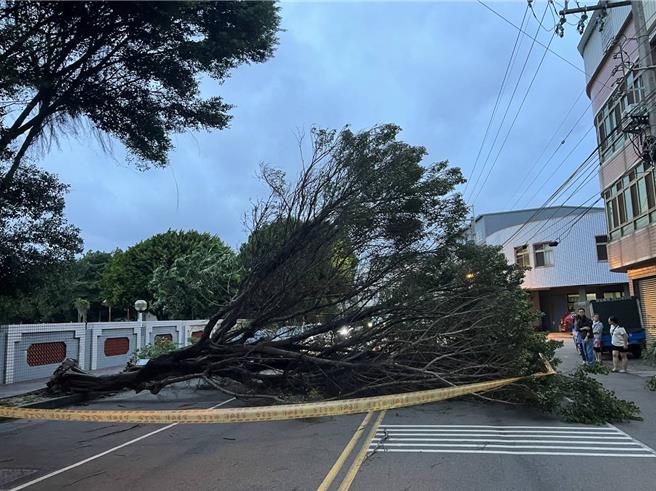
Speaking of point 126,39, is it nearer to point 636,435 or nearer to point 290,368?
point 290,368

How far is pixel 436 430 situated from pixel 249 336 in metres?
4.07

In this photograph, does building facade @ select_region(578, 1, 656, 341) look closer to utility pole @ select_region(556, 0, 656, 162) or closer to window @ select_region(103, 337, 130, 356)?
utility pole @ select_region(556, 0, 656, 162)

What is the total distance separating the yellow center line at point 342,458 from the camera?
5527 mm

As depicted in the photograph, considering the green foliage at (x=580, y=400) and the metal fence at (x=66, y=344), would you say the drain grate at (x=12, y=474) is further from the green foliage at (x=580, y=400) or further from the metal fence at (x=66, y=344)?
the metal fence at (x=66, y=344)

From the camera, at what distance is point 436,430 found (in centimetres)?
819

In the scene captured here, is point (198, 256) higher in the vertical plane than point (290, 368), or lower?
higher

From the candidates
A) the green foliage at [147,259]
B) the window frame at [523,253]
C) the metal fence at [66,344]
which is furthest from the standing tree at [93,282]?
the window frame at [523,253]

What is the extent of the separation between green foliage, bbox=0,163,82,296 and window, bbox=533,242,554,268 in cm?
3572

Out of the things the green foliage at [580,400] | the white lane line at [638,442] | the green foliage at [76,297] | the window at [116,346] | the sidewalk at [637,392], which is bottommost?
the sidewalk at [637,392]

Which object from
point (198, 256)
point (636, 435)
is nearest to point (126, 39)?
point (636, 435)

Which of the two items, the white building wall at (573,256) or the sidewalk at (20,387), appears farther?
the white building wall at (573,256)

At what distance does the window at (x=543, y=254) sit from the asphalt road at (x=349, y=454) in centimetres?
3202

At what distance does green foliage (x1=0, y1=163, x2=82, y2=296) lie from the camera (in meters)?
10.5

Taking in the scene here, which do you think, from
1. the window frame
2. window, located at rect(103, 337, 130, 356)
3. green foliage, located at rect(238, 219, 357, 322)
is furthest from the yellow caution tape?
the window frame
